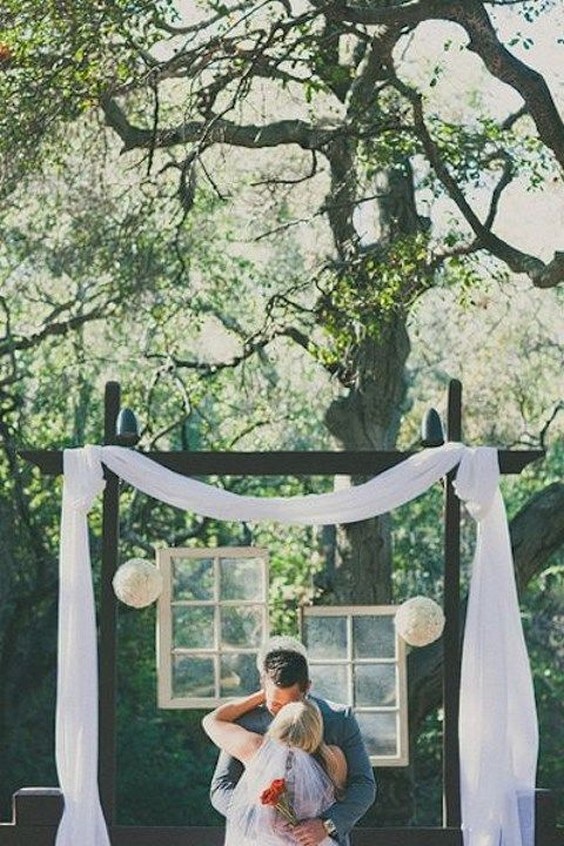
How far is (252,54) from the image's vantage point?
8.88 meters

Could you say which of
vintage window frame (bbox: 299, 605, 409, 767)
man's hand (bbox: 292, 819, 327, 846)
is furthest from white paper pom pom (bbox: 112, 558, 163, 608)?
man's hand (bbox: 292, 819, 327, 846)

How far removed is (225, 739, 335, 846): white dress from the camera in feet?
16.9

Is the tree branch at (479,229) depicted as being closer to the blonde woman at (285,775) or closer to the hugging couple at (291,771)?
the hugging couple at (291,771)

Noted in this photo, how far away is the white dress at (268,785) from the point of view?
203 inches

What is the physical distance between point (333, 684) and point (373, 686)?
15 cm

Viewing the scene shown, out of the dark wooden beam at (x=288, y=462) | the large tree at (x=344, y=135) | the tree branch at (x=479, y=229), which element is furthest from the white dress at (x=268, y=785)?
the tree branch at (x=479, y=229)

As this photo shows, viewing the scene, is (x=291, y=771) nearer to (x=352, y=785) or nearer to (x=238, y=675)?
(x=352, y=785)

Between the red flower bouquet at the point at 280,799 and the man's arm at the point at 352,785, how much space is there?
10 cm

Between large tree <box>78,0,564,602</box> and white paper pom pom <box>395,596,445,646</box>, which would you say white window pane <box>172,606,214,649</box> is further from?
large tree <box>78,0,564,602</box>

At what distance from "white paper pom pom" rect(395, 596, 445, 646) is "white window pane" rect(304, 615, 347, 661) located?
0.31 m

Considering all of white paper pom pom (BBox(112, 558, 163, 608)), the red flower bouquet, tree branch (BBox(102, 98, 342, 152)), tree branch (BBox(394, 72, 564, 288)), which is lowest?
the red flower bouquet

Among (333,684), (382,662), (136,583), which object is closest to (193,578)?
(136,583)

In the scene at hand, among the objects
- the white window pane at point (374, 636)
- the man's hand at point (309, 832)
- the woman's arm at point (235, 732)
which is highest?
the white window pane at point (374, 636)

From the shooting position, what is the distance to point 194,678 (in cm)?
743
